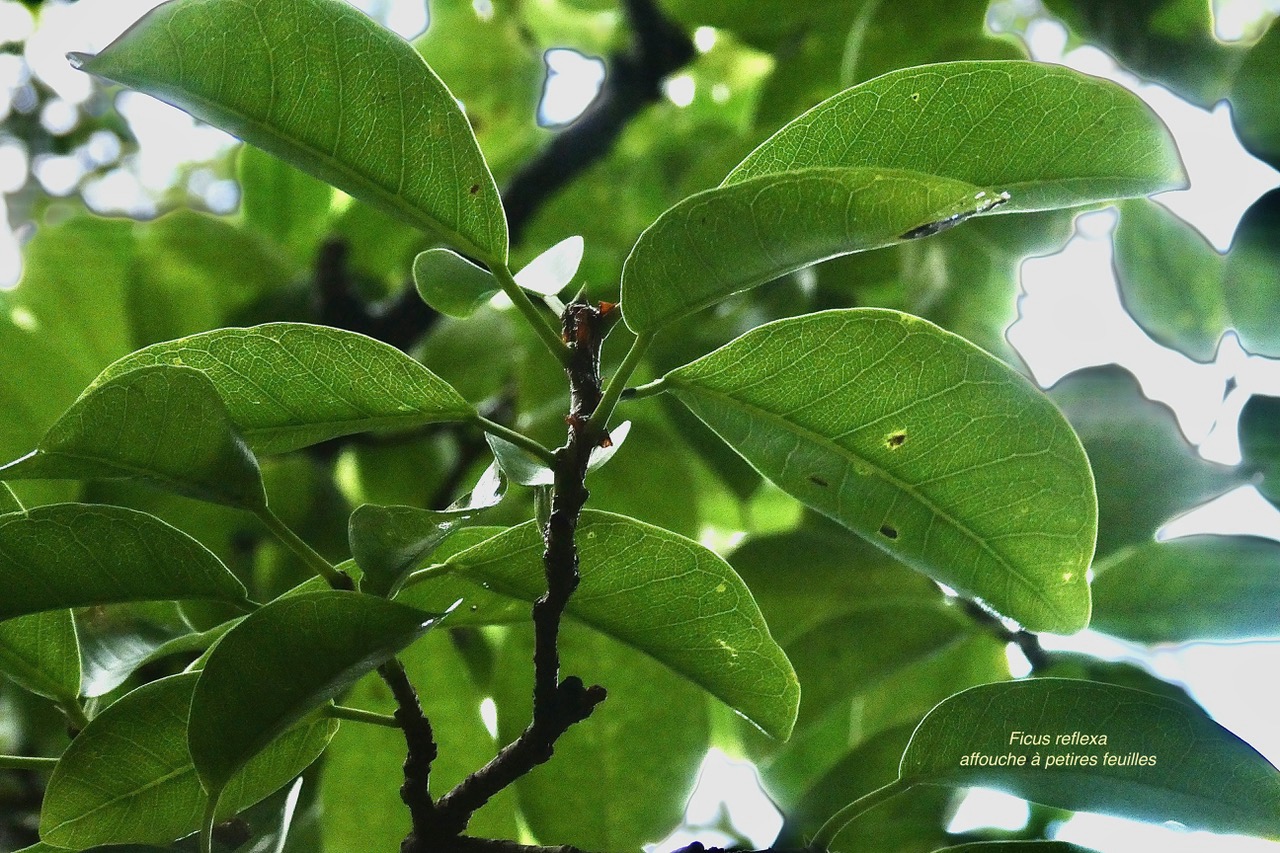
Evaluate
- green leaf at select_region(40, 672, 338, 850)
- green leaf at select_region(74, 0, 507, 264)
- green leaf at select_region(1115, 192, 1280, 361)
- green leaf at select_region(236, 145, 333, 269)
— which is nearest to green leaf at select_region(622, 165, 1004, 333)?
green leaf at select_region(74, 0, 507, 264)

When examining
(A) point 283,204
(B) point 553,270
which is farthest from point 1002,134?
(A) point 283,204

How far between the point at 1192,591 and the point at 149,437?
82 cm

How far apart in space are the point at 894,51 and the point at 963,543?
737 mm

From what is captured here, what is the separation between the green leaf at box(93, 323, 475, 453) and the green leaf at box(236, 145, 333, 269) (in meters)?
0.97

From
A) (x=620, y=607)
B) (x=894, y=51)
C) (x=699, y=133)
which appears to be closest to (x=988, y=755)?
(x=620, y=607)

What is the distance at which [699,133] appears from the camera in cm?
170

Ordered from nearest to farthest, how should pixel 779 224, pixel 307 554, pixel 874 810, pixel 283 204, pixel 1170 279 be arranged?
pixel 779 224, pixel 307 554, pixel 874 810, pixel 1170 279, pixel 283 204

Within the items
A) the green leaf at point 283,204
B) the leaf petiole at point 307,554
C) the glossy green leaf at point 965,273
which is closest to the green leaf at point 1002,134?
the leaf petiole at point 307,554

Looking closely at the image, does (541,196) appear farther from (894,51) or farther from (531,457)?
(531,457)

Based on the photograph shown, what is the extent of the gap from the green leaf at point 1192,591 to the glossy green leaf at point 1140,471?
0.03 meters

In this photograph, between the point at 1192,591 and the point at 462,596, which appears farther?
the point at 1192,591

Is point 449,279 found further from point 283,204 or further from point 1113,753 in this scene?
point 283,204

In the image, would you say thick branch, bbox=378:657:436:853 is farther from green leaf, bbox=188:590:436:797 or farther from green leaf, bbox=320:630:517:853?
green leaf, bbox=320:630:517:853

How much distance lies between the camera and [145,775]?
689mm
